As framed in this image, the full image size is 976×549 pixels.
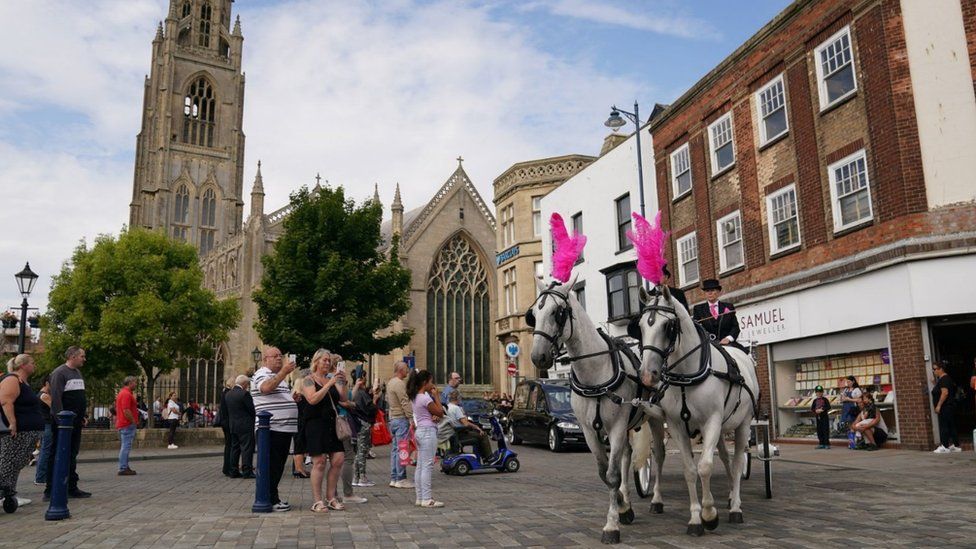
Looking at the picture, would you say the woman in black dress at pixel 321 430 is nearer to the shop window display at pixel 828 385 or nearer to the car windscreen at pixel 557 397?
the car windscreen at pixel 557 397

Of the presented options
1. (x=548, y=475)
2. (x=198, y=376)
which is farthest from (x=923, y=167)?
(x=198, y=376)

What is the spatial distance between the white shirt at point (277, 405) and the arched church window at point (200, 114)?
71.8 meters

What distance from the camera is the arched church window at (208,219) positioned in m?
72.4

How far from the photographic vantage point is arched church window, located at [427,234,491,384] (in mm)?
51088

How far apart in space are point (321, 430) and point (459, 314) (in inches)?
1740

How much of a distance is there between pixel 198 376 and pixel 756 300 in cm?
4724

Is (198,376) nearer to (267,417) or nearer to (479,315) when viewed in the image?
(479,315)

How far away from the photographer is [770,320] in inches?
731

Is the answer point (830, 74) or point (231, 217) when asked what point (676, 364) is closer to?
point (830, 74)

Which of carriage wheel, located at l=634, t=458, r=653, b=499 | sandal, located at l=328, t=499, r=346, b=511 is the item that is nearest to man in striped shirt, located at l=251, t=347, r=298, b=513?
sandal, located at l=328, t=499, r=346, b=511

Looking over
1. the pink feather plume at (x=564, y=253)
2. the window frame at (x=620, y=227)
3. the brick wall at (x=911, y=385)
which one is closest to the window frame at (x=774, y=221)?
the brick wall at (x=911, y=385)

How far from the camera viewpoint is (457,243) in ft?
178

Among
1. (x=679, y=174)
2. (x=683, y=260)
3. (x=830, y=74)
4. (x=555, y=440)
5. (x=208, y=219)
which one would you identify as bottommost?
(x=555, y=440)

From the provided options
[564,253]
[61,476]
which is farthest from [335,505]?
[564,253]
